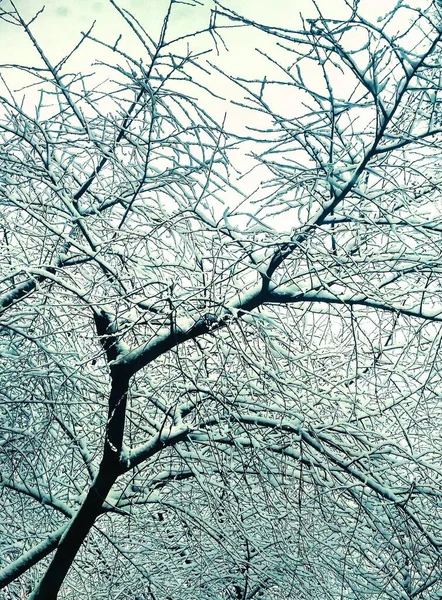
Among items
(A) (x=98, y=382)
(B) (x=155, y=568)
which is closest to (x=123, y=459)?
(A) (x=98, y=382)

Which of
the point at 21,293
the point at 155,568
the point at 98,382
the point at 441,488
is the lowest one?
the point at 441,488

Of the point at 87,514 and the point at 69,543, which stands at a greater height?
the point at 87,514

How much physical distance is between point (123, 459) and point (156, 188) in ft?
6.55

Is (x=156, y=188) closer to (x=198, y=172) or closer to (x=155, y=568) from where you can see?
(x=198, y=172)

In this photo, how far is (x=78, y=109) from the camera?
12.8 feet

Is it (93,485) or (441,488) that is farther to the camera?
(93,485)

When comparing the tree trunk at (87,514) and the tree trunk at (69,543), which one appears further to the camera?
the tree trunk at (69,543)

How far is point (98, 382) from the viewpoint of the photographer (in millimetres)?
4562

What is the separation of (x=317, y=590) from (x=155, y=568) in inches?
Result: 57.2

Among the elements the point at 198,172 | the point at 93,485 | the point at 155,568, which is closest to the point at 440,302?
the point at 198,172

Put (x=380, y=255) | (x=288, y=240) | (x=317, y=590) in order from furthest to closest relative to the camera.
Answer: (x=317, y=590) < (x=380, y=255) < (x=288, y=240)

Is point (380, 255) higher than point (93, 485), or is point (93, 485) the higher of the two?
point (380, 255)

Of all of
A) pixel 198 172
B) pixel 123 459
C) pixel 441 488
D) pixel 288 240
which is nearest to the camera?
pixel 288 240

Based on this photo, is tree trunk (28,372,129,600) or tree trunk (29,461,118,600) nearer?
tree trunk (28,372,129,600)
